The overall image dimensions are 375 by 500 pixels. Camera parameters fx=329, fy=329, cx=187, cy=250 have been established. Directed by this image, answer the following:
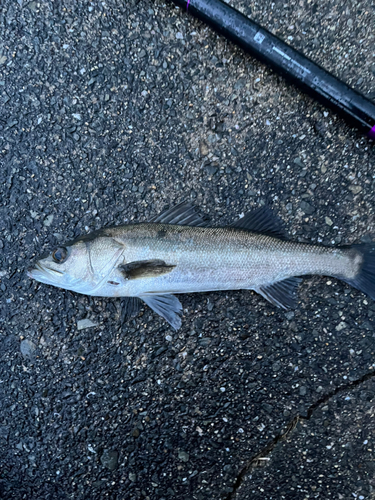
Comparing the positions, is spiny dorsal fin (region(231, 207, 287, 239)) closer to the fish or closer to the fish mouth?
the fish

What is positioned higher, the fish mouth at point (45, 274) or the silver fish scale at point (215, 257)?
the silver fish scale at point (215, 257)

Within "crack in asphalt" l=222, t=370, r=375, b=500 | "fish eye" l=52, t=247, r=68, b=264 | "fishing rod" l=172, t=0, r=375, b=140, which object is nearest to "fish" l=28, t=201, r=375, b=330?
"fish eye" l=52, t=247, r=68, b=264

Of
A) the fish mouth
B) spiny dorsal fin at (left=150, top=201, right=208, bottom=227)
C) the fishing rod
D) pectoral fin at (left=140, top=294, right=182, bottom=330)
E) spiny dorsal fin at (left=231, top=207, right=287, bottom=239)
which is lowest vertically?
the fish mouth

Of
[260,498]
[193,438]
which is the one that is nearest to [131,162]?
[193,438]

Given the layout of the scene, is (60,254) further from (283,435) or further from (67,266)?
(283,435)

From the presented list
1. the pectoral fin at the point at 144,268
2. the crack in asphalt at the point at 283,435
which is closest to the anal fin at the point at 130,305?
the pectoral fin at the point at 144,268

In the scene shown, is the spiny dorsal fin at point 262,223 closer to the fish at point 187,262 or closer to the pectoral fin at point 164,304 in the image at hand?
the fish at point 187,262
